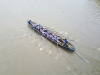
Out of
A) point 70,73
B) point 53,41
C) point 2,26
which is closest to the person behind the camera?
point 70,73

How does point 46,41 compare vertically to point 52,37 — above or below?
below

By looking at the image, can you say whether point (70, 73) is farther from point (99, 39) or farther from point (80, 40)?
point (99, 39)

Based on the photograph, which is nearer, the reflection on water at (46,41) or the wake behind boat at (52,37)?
the reflection on water at (46,41)

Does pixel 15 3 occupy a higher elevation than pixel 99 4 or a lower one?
lower

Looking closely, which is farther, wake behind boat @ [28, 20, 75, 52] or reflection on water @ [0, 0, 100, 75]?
wake behind boat @ [28, 20, 75, 52]

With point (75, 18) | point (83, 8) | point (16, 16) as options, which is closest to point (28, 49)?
point (16, 16)

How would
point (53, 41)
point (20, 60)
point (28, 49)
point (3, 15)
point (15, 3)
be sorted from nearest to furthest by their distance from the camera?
point (20, 60)
point (28, 49)
point (53, 41)
point (3, 15)
point (15, 3)

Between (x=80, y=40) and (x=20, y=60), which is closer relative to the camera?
Answer: (x=20, y=60)
